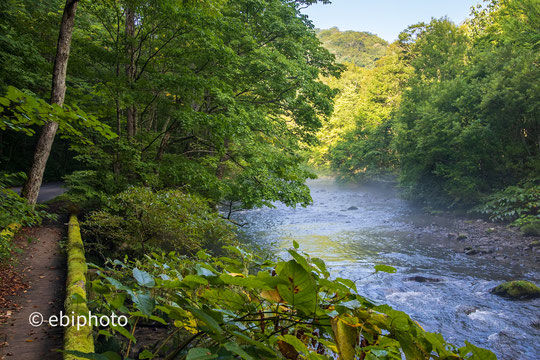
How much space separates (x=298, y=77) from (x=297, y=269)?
10.0 meters

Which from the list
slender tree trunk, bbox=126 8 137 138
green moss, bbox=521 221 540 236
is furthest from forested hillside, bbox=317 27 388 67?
slender tree trunk, bbox=126 8 137 138

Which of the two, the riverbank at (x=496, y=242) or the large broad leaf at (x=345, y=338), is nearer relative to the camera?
the large broad leaf at (x=345, y=338)

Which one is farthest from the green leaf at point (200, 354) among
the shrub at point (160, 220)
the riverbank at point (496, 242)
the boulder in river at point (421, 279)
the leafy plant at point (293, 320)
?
the riverbank at point (496, 242)

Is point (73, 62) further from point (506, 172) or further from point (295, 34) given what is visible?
point (506, 172)

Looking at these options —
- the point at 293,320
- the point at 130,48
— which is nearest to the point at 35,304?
the point at 293,320

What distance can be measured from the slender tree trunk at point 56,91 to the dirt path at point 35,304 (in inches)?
55.1

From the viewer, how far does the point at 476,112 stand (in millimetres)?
18500

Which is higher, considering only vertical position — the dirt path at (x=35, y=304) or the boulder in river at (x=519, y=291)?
the dirt path at (x=35, y=304)

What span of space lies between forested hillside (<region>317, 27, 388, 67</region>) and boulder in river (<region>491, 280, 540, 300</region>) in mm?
78550

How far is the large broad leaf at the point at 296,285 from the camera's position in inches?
29.6

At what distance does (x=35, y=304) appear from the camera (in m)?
4.57

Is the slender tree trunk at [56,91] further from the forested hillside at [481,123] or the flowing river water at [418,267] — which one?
the forested hillside at [481,123]

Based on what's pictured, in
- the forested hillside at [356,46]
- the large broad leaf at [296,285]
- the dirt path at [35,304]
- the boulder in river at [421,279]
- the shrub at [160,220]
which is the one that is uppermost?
the forested hillside at [356,46]

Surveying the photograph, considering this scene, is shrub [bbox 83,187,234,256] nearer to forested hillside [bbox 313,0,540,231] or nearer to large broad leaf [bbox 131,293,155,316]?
large broad leaf [bbox 131,293,155,316]
